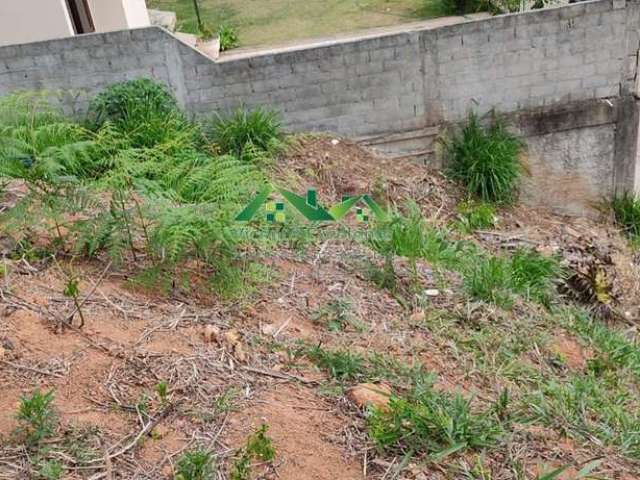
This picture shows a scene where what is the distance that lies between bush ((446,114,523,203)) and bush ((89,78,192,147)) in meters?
2.40

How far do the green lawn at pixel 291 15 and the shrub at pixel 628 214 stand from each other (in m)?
→ 5.82

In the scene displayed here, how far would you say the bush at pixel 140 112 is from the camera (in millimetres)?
5000

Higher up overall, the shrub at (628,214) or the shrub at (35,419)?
the shrub at (35,419)

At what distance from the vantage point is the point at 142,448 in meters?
2.26

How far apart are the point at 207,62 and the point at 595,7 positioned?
3.29 m

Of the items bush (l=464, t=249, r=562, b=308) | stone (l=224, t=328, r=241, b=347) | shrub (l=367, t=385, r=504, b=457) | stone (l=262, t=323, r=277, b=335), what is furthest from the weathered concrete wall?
shrub (l=367, t=385, r=504, b=457)

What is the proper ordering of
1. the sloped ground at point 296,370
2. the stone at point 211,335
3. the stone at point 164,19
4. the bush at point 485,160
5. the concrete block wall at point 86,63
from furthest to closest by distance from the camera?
the stone at point 164,19 < the bush at point 485,160 < the concrete block wall at point 86,63 < the stone at point 211,335 < the sloped ground at point 296,370

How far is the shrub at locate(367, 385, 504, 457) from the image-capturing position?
2369 mm

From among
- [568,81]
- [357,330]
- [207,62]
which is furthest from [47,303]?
[568,81]

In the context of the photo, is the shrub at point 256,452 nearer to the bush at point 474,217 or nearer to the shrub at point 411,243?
the shrub at point 411,243

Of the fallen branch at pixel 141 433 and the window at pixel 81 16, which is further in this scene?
the window at pixel 81 16

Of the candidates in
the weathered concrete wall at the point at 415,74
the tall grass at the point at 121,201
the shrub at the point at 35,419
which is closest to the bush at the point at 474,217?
the weathered concrete wall at the point at 415,74

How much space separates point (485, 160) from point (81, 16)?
18.6ft

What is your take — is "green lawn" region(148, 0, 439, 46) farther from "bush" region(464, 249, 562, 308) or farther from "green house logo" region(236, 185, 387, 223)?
"bush" region(464, 249, 562, 308)
